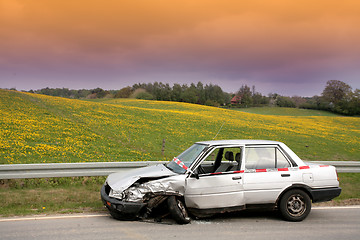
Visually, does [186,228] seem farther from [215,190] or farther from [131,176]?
[131,176]

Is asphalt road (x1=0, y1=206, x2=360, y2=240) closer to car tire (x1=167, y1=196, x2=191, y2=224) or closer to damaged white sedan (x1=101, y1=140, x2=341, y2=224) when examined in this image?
car tire (x1=167, y1=196, x2=191, y2=224)

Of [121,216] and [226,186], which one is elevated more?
[226,186]

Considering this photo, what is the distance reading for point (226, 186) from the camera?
586 centimetres

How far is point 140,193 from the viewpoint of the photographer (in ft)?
18.9

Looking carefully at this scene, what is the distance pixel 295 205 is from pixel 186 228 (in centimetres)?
231

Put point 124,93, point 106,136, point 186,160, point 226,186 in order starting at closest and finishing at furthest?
→ point 226,186
point 186,160
point 106,136
point 124,93

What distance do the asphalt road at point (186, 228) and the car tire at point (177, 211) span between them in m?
0.11

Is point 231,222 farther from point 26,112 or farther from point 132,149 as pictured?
point 26,112

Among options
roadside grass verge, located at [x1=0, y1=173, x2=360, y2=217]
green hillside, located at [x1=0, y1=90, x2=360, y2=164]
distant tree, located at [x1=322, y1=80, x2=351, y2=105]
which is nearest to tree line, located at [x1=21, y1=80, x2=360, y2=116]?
distant tree, located at [x1=322, y1=80, x2=351, y2=105]

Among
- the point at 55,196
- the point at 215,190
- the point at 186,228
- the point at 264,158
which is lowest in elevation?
the point at 55,196

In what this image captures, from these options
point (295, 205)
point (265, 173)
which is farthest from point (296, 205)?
point (265, 173)

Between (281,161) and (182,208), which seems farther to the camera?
(281,161)

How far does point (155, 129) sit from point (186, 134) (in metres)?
2.42

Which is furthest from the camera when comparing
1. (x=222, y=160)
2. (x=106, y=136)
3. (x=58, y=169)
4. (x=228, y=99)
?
(x=228, y=99)
